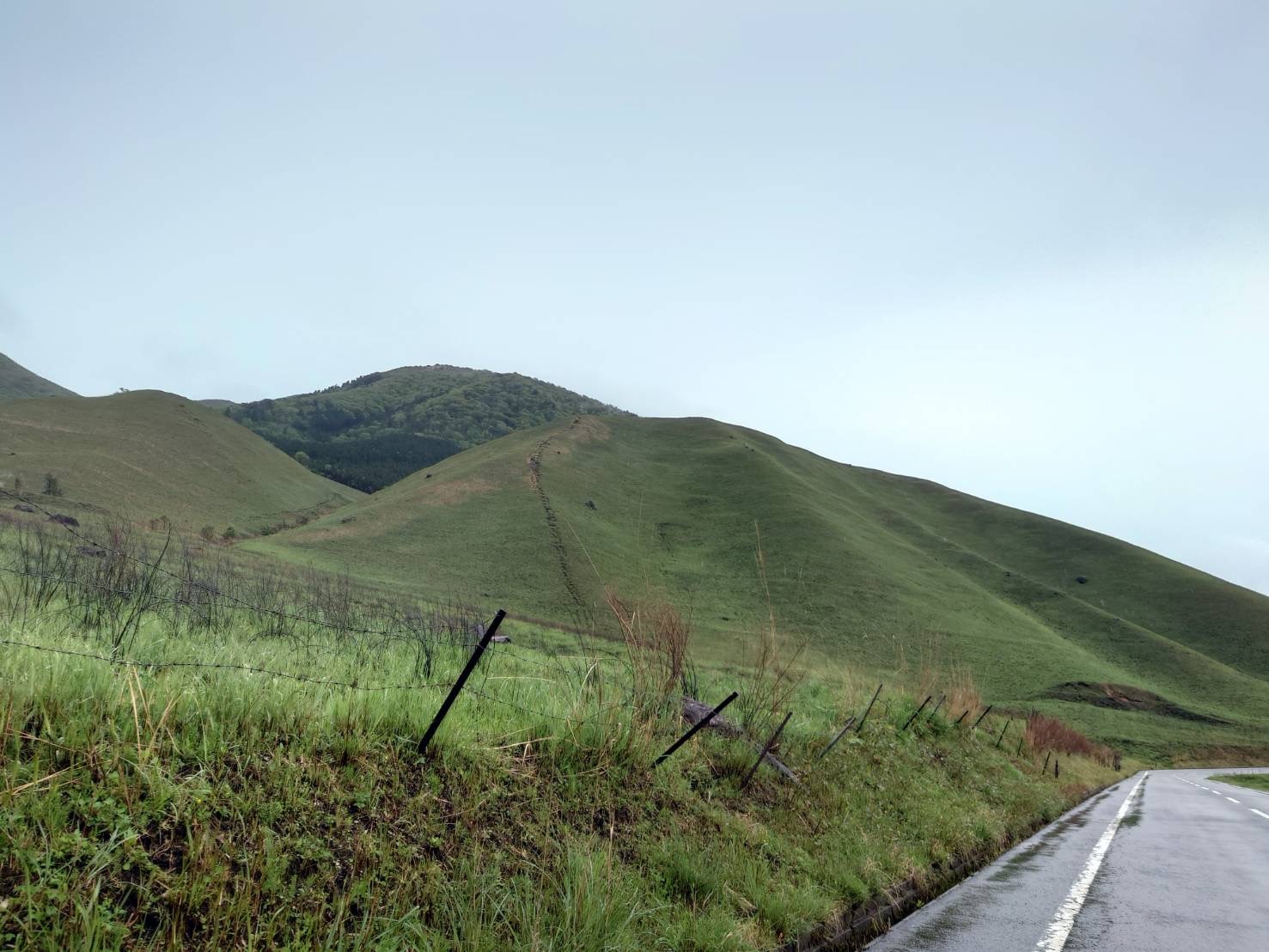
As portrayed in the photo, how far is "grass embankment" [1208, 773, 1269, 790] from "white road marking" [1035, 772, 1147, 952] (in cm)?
2625

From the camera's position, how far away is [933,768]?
42.1ft

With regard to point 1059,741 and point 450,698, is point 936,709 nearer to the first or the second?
point 450,698

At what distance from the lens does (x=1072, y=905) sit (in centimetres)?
753

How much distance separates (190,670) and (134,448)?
235 ft

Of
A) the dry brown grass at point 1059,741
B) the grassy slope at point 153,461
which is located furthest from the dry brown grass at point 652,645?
the grassy slope at point 153,461

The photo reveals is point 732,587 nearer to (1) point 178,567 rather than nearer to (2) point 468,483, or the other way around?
(2) point 468,483

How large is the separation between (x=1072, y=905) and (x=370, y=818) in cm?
720

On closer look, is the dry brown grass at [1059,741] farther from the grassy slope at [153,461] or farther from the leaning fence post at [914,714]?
the grassy slope at [153,461]

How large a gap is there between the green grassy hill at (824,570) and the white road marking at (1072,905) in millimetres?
22328

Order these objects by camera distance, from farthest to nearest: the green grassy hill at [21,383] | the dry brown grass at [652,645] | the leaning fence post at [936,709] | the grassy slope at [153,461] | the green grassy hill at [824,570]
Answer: the green grassy hill at [21,383] → the grassy slope at [153,461] → the green grassy hill at [824,570] → the leaning fence post at [936,709] → the dry brown grass at [652,645]

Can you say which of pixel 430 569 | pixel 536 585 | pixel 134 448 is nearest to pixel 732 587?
pixel 536 585

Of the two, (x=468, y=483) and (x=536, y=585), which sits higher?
(x=468, y=483)

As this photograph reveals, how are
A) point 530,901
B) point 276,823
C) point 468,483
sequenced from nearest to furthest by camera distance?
point 276,823, point 530,901, point 468,483

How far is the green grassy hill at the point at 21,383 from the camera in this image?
138750 mm
